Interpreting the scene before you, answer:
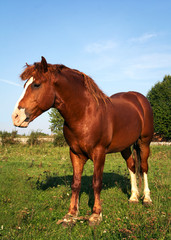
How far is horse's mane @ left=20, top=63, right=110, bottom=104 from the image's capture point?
3506 millimetres

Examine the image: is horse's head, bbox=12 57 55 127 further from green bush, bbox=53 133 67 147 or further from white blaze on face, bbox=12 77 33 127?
green bush, bbox=53 133 67 147

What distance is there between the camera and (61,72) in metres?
3.74

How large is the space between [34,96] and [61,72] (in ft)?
2.13

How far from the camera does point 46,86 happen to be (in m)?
3.51

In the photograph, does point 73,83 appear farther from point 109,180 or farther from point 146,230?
point 109,180

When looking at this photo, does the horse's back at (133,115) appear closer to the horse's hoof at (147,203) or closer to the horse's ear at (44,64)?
the horse's hoof at (147,203)

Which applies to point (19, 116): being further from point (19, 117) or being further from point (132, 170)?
point (132, 170)

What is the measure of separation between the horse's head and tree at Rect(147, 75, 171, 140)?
2777 cm

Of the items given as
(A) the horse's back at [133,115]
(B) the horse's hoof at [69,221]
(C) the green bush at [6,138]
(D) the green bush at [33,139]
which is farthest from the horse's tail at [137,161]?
(C) the green bush at [6,138]

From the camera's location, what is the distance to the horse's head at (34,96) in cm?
339

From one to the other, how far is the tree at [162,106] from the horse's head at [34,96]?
27.8 m

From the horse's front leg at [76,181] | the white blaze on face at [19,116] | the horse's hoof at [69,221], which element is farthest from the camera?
the horse's front leg at [76,181]

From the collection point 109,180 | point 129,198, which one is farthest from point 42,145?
point 129,198

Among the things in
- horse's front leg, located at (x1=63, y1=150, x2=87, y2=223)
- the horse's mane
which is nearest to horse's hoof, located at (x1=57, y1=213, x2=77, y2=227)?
horse's front leg, located at (x1=63, y1=150, x2=87, y2=223)
